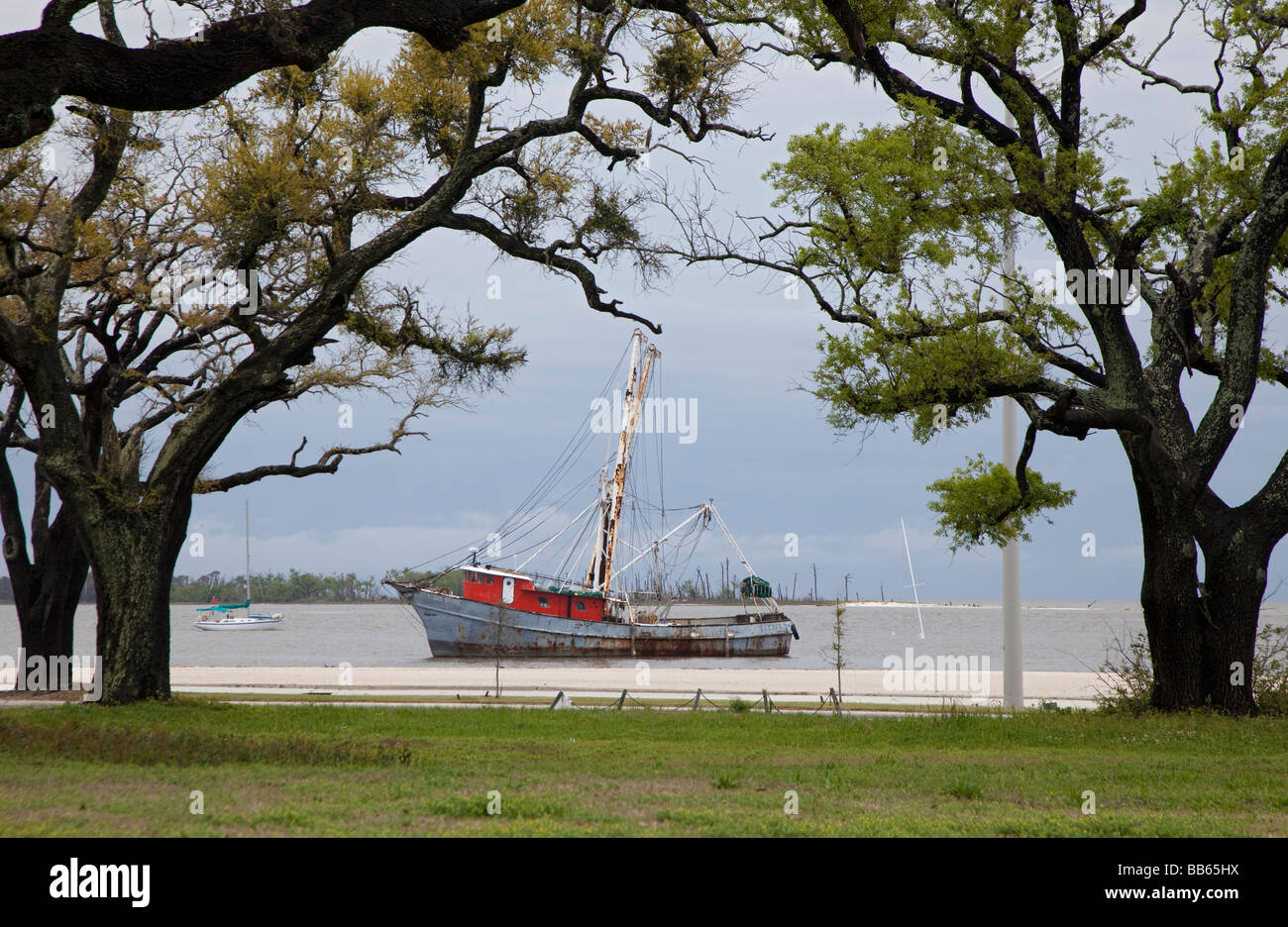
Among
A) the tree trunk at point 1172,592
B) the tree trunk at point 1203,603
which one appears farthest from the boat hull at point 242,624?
the tree trunk at point 1203,603

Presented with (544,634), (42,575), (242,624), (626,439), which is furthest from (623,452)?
(242,624)

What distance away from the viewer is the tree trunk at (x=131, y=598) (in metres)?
17.2

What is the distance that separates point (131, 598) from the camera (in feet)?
56.5

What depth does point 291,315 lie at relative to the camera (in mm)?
20969

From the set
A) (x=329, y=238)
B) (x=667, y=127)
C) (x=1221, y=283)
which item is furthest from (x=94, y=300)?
(x=1221, y=283)

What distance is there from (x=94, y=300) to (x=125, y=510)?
6.29 metres

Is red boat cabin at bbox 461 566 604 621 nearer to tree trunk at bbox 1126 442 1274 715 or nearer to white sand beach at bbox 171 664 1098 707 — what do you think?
white sand beach at bbox 171 664 1098 707

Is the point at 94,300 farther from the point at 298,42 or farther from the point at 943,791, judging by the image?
the point at 943,791

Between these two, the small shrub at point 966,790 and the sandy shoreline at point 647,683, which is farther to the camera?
the sandy shoreline at point 647,683

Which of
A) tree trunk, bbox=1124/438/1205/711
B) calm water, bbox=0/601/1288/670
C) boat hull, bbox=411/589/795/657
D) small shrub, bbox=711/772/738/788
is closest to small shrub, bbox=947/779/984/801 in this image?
small shrub, bbox=711/772/738/788

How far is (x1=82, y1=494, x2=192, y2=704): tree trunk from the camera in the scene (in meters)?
17.2

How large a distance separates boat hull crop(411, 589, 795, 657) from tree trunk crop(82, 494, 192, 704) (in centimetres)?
3744

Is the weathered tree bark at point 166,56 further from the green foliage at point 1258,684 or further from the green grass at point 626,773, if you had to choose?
the green foliage at point 1258,684

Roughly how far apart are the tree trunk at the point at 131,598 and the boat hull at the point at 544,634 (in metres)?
37.4
